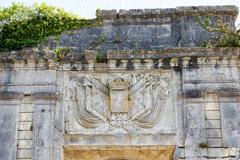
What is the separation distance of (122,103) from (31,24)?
3039mm

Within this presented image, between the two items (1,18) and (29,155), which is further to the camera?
(1,18)

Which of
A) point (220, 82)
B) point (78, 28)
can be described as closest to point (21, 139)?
point (78, 28)

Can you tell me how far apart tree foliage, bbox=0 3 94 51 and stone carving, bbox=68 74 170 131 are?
1443mm

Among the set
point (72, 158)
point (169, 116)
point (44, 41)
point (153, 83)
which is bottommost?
point (72, 158)

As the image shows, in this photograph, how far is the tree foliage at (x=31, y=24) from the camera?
1123cm

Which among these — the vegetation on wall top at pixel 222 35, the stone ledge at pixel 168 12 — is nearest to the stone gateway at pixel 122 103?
the vegetation on wall top at pixel 222 35

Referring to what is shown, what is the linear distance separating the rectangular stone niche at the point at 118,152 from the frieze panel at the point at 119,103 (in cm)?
36

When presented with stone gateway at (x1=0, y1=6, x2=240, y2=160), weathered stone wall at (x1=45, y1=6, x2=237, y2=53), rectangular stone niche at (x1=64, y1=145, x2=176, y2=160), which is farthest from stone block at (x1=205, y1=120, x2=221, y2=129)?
weathered stone wall at (x1=45, y1=6, x2=237, y2=53)

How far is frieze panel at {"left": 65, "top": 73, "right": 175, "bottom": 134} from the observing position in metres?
10.2

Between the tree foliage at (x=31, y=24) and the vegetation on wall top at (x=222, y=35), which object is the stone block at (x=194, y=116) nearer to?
the vegetation on wall top at (x=222, y=35)

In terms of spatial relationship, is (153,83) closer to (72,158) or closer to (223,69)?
(223,69)

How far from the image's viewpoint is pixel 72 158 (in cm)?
1046

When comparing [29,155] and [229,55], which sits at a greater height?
[229,55]

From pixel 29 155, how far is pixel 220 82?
172 inches
